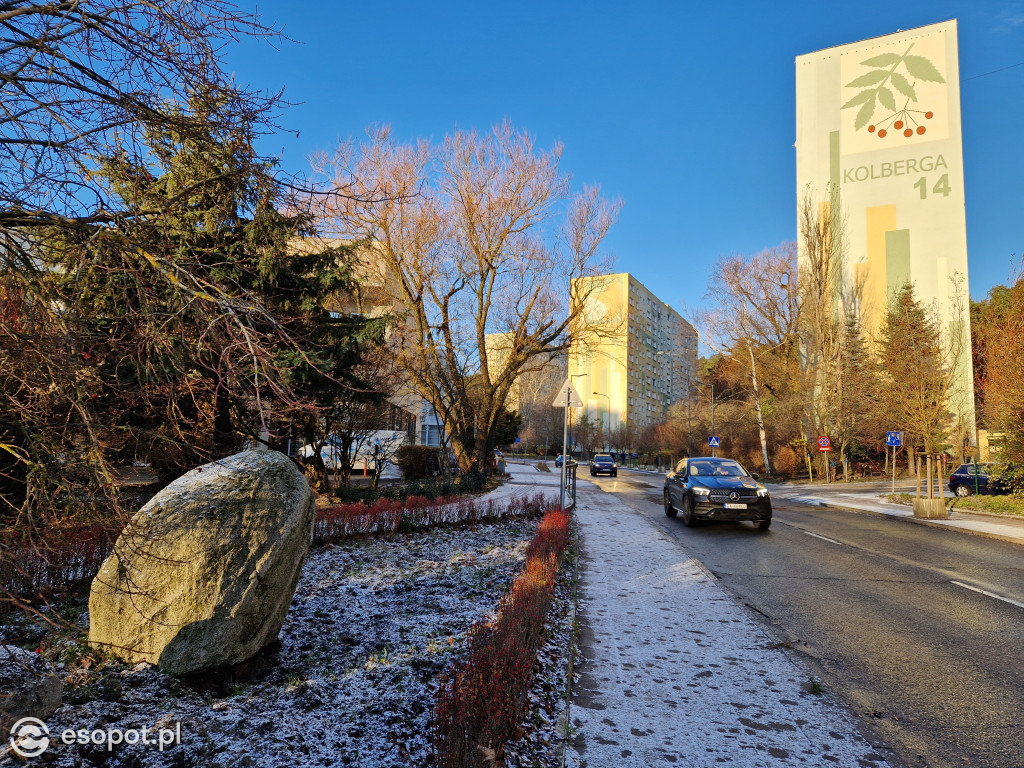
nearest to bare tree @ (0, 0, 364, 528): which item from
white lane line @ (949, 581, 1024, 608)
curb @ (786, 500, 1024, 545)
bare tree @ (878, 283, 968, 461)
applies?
white lane line @ (949, 581, 1024, 608)

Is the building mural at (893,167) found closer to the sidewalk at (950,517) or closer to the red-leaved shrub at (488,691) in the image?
the sidewalk at (950,517)

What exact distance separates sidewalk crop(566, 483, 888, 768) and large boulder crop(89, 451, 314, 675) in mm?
2233

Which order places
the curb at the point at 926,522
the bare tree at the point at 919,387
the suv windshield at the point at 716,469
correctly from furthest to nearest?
the bare tree at the point at 919,387 → the suv windshield at the point at 716,469 → the curb at the point at 926,522

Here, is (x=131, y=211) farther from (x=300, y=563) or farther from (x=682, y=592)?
(x=682, y=592)

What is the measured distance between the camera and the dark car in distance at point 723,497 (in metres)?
12.7

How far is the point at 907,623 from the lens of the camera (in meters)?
5.89

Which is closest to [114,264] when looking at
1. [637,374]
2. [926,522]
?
[926,522]

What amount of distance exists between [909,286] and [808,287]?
5.68 meters

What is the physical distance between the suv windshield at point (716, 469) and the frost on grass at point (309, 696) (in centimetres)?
939

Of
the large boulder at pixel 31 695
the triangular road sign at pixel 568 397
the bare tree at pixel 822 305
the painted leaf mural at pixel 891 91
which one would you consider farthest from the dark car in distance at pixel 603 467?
the large boulder at pixel 31 695

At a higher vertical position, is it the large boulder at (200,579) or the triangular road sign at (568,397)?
the triangular road sign at (568,397)

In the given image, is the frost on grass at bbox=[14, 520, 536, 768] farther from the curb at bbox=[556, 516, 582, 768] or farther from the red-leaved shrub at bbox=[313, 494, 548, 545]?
the red-leaved shrub at bbox=[313, 494, 548, 545]

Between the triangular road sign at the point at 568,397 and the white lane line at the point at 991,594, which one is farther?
the triangular road sign at the point at 568,397

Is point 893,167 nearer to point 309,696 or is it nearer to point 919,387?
point 919,387
